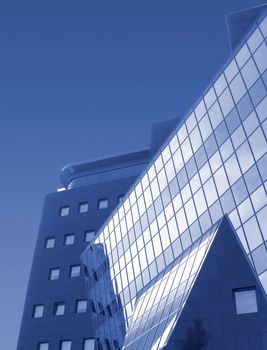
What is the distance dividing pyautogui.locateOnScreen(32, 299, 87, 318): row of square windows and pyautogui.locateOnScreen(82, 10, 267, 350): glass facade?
4.86 meters

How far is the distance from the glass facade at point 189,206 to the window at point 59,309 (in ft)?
21.9

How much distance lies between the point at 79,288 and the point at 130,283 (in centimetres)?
1317

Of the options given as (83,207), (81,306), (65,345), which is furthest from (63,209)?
(65,345)

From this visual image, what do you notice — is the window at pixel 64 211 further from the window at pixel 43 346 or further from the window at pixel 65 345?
the window at pixel 65 345

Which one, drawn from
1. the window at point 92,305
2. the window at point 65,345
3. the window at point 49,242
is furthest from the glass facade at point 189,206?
the window at point 49,242

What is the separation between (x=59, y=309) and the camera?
173ft

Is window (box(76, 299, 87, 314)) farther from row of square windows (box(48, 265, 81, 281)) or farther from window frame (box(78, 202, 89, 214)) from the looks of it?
window frame (box(78, 202, 89, 214))

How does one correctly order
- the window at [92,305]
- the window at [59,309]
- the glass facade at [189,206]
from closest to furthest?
the glass facade at [189,206]
the window at [92,305]
the window at [59,309]

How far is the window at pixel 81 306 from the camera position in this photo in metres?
51.0

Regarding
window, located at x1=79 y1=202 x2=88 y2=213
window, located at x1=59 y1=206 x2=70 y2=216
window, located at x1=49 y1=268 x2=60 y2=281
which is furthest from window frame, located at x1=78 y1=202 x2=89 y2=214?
window, located at x1=49 y1=268 x2=60 y2=281

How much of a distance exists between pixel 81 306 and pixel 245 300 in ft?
96.8

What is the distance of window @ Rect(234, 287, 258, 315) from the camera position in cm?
2473

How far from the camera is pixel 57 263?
56.5 meters

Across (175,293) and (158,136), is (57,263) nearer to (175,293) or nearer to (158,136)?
(158,136)
